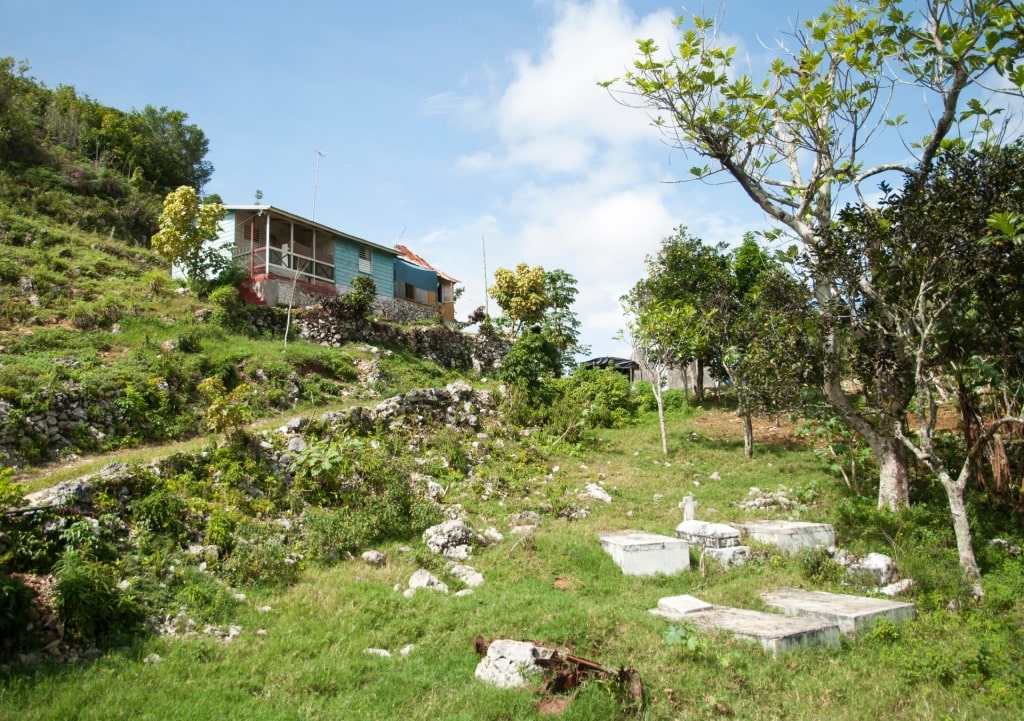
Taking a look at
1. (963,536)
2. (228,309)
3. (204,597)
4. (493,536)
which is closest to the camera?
(204,597)

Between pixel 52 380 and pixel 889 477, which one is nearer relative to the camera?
pixel 889 477

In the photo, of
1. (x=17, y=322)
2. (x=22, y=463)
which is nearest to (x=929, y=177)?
(x=22, y=463)

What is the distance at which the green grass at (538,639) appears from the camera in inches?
193

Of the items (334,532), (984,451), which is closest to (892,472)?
(984,451)

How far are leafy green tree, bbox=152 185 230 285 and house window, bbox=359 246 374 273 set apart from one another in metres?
6.26

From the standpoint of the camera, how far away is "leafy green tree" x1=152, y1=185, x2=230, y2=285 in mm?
19578

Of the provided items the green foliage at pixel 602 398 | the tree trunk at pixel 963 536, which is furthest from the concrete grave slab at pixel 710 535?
the green foliage at pixel 602 398

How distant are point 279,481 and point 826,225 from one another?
936cm

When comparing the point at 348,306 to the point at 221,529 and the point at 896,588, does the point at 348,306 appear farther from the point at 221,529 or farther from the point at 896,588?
the point at 896,588

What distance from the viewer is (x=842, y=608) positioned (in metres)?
6.55

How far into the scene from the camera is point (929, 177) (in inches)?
335

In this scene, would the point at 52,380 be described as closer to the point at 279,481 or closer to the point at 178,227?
the point at 279,481

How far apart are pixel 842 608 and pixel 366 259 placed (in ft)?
75.5

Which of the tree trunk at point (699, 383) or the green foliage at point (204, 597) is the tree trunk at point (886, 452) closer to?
the green foliage at point (204, 597)
